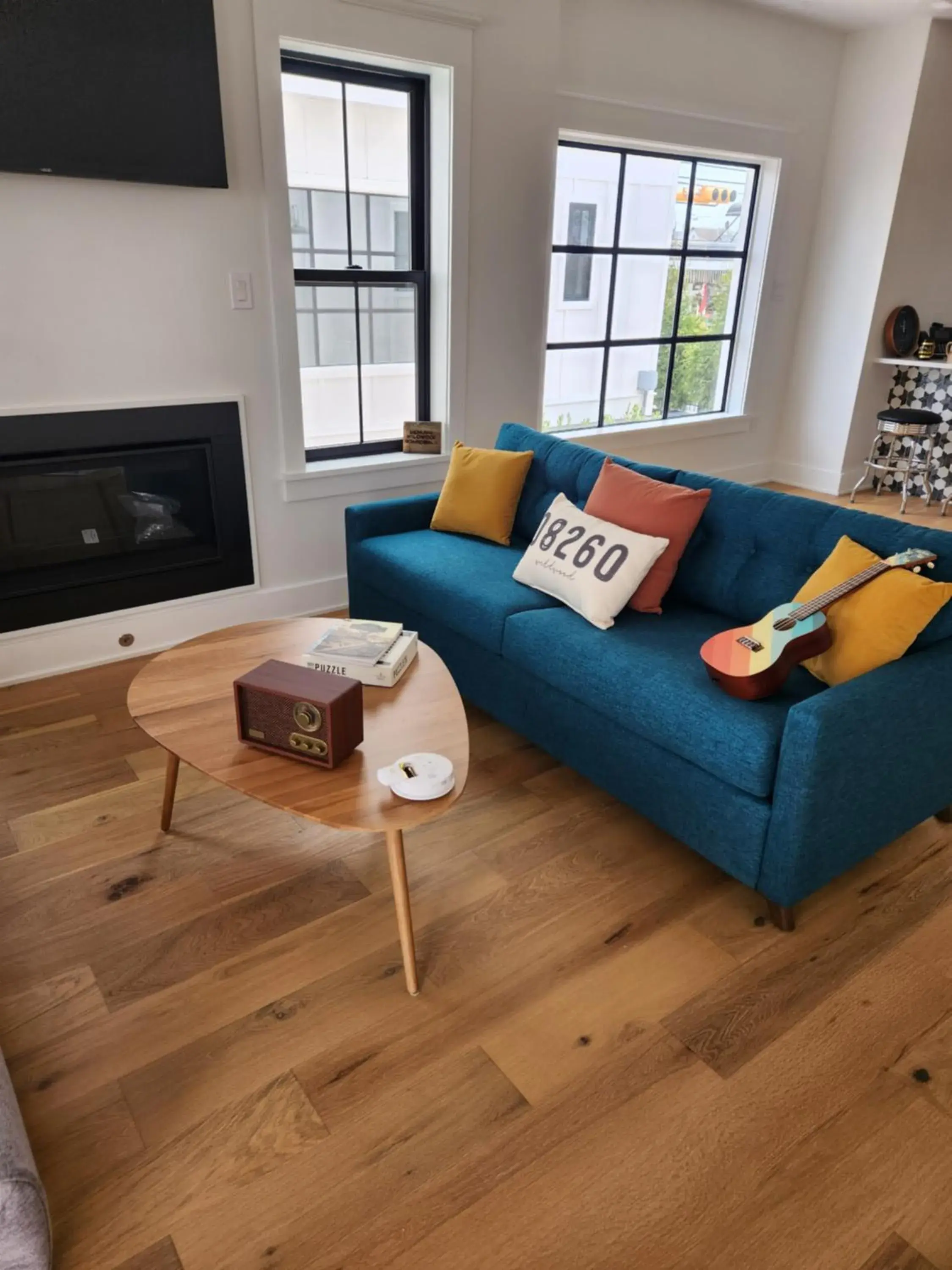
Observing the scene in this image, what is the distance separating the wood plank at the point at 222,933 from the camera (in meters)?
1.75

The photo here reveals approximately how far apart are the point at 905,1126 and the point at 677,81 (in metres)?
4.49

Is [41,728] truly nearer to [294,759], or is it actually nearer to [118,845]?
[118,845]

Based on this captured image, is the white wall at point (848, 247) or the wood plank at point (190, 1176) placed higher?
the white wall at point (848, 247)

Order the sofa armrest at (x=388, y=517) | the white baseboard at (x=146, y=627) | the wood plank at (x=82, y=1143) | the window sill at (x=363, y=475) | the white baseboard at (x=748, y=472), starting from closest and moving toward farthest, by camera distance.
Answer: the wood plank at (x=82, y=1143), the white baseboard at (x=146, y=627), the sofa armrest at (x=388, y=517), the window sill at (x=363, y=475), the white baseboard at (x=748, y=472)

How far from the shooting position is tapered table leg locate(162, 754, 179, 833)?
7.01 feet

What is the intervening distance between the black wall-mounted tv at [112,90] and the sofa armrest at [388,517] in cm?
119

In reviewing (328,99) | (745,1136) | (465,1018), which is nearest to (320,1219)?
(465,1018)

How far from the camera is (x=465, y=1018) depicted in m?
1.67

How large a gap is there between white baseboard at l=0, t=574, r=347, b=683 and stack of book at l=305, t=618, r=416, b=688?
893 mm

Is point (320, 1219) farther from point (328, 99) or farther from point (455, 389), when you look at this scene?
point (328, 99)

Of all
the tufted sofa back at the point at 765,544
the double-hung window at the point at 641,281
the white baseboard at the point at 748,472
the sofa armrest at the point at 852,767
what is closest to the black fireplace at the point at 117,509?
the tufted sofa back at the point at 765,544

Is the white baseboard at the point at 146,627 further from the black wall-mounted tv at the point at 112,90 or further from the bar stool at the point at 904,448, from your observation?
the bar stool at the point at 904,448

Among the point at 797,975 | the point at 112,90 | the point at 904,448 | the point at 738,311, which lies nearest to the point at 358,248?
Result: the point at 112,90

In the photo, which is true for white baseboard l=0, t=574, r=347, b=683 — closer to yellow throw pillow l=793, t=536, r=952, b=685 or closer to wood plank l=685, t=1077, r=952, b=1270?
yellow throw pillow l=793, t=536, r=952, b=685
